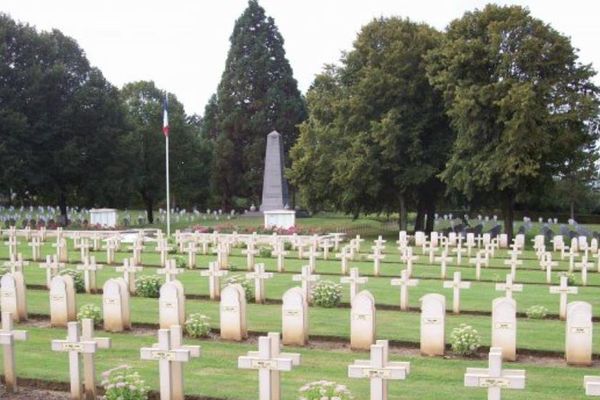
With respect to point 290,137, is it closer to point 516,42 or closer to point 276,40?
point 276,40

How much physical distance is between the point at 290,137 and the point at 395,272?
38.2 m

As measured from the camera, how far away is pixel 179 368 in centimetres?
740

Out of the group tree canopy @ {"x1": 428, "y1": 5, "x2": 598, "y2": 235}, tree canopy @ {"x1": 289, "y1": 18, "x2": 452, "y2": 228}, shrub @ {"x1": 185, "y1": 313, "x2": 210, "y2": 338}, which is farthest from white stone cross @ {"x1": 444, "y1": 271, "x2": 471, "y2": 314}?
tree canopy @ {"x1": 289, "y1": 18, "x2": 452, "y2": 228}

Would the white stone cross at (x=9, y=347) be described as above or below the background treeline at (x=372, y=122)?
below

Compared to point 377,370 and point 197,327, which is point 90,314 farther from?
point 377,370

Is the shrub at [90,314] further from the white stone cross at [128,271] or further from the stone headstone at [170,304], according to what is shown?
the white stone cross at [128,271]

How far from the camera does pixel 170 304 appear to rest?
439 inches

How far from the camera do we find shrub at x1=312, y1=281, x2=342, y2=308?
14.2 m

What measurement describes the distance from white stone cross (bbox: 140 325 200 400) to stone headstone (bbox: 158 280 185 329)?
381 cm

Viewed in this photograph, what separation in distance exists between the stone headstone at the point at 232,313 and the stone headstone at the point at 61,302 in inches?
116

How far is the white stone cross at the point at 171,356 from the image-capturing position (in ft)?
23.6

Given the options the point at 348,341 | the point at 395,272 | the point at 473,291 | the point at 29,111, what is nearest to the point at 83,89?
the point at 29,111

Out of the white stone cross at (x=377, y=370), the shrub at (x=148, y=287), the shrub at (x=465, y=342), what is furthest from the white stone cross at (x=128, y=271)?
the white stone cross at (x=377, y=370)

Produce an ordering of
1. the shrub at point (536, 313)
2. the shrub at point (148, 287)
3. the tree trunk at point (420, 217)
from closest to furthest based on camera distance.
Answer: the shrub at point (536, 313) → the shrub at point (148, 287) → the tree trunk at point (420, 217)
